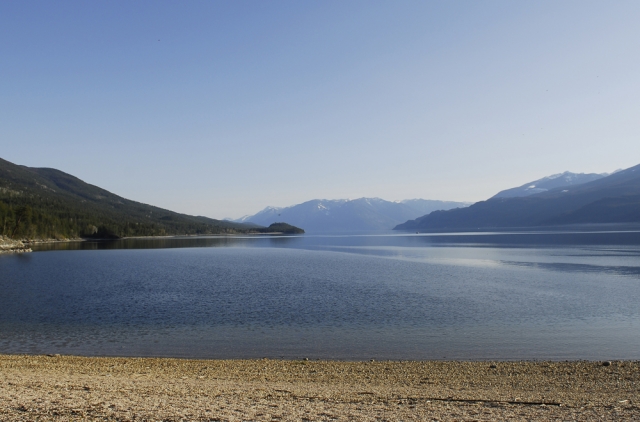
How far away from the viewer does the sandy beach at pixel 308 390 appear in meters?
11.4

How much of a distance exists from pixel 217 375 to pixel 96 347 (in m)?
10.4

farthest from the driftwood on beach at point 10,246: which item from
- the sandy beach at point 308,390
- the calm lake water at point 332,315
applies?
the sandy beach at point 308,390

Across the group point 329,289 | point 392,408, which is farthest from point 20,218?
point 392,408

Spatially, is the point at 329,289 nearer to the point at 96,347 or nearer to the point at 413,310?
the point at 413,310

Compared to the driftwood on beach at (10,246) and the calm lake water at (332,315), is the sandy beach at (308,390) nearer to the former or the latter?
the calm lake water at (332,315)

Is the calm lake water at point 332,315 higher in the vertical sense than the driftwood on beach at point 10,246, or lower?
lower

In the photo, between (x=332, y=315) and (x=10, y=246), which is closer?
(x=332, y=315)

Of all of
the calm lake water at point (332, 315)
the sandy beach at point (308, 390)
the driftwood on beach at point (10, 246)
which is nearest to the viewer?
the sandy beach at point (308, 390)

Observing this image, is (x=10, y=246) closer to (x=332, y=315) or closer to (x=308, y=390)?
(x=332, y=315)

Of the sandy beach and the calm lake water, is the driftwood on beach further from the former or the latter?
the sandy beach

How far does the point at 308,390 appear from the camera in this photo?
14.8m

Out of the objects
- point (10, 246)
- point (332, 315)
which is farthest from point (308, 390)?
point (10, 246)

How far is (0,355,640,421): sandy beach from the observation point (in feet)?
37.3

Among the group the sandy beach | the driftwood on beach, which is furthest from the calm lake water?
the driftwood on beach
